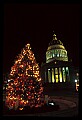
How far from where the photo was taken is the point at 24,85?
16547mm

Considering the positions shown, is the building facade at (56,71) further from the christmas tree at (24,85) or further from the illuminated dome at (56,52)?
the christmas tree at (24,85)

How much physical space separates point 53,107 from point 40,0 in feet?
41.2

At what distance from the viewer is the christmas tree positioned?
54.2 feet

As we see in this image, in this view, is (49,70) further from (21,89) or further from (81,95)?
(81,95)

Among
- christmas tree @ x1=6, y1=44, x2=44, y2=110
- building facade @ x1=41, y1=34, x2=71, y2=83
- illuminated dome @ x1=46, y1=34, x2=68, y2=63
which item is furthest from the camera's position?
illuminated dome @ x1=46, y1=34, x2=68, y2=63

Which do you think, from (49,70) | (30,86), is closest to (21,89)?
(30,86)

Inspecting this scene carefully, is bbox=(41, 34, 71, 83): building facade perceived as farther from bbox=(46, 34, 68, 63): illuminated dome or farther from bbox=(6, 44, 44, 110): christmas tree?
bbox=(6, 44, 44, 110): christmas tree

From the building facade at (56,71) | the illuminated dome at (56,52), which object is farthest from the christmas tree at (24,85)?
the illuminated dome at (56,52)

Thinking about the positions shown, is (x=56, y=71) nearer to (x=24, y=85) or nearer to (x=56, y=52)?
(x=56, y=52)

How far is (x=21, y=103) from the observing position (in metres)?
16.6

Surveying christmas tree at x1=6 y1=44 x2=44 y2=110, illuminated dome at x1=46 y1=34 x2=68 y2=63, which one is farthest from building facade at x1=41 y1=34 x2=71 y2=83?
christmas tree at x1=6 y1=44 x2=44 y2=110

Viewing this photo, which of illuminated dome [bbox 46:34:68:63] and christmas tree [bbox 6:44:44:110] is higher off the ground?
illuminated dome [bbox 46:34:68:63]

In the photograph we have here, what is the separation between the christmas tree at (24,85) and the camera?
16.5 meters

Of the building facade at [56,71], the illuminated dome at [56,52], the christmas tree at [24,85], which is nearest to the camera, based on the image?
the christmas tree at [24,85]
